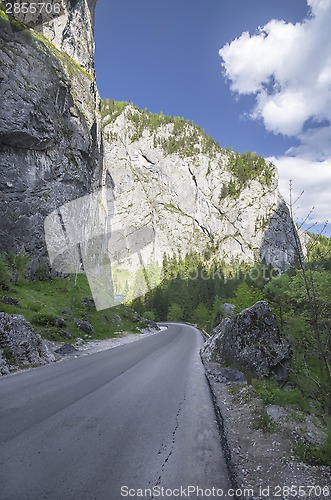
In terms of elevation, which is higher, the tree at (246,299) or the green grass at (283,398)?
the tree at (246,299)

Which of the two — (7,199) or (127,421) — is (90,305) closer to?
(7,199)

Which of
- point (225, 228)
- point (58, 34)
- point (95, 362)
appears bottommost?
point (95, 362)

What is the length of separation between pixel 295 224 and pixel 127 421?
612 cm

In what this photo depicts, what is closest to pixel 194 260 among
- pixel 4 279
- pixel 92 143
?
pixel 92 143

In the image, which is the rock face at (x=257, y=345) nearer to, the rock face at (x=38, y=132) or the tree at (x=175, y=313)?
the rock face at (x=38, y=132)

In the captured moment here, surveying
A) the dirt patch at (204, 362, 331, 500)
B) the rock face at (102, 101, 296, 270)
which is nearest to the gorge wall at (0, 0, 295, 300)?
the dirt patch at (204, 362, 331, 500)

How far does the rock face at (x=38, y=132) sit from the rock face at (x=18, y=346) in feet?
95.5

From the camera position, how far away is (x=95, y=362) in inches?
594

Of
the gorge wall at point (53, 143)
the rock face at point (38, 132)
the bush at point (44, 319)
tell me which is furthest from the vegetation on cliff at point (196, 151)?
the bush at point (44, 319)

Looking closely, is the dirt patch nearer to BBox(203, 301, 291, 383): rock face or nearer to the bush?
BBox(203, 301, 291, 383): rock face

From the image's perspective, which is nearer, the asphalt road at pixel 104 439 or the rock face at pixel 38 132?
the asphalt road at pixel 104 439

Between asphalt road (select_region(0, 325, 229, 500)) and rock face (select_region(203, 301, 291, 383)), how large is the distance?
358 cm

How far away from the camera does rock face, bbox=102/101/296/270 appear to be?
163 m

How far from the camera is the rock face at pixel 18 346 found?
525 inches
